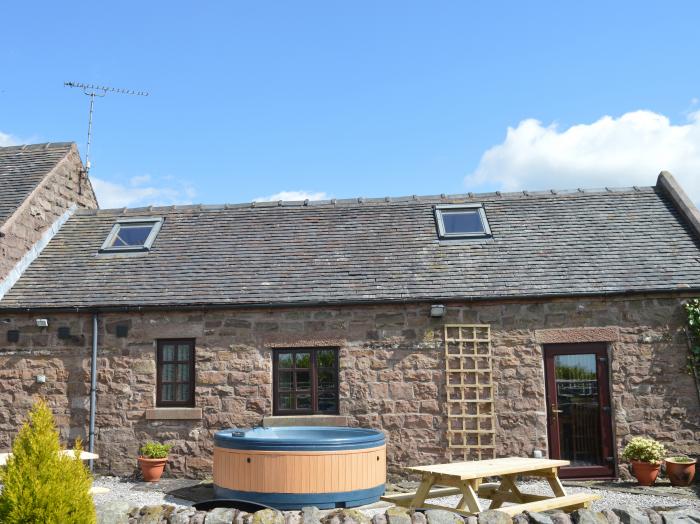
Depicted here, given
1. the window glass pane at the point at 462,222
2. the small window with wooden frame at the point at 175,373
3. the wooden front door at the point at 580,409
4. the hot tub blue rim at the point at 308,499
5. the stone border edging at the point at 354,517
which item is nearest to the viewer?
the stone border edging at the point at 354,517

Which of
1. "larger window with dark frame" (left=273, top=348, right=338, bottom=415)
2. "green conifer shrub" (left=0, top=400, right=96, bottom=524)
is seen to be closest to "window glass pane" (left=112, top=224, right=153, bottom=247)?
"larger window with dark frame" (left=273, top=348, right=338, bottom=415)

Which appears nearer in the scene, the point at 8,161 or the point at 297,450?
the point at 297,450

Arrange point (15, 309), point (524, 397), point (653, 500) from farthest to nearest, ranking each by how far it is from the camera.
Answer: point (15, 309) → point (524, 397) → point (653, 500)

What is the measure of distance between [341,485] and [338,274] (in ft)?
15.2

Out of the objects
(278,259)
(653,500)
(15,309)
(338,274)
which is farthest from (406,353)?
(15,309)

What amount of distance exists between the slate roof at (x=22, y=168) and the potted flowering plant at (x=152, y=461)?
214 inches

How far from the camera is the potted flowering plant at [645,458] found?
36.2 ft

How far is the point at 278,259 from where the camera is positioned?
13.8 meters

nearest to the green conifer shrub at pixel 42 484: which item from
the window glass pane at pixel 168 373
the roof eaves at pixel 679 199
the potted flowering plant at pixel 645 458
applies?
the window glass pane at pixel 168 373

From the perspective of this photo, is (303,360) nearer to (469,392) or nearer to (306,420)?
(306,420)

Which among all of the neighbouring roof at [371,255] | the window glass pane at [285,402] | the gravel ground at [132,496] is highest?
the neighbouring roof at [371,255]

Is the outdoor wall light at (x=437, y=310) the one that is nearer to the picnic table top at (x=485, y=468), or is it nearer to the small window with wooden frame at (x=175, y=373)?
the picnic table top at (x=485, y=468)

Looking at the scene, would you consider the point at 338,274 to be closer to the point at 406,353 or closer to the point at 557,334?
the point at 406,353

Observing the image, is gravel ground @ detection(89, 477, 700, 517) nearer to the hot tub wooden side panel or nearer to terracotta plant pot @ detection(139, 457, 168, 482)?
terracotta plant pot @ detection(139, 457, 168, 482)
